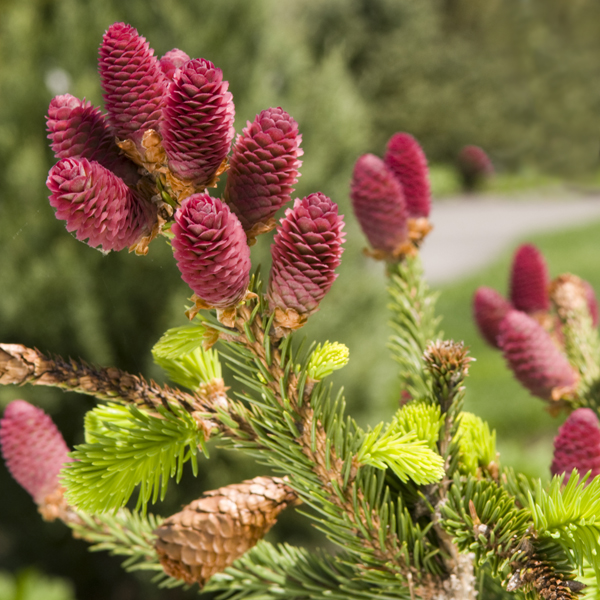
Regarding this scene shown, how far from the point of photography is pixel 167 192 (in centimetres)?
24

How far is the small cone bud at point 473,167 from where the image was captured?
27.8 ft

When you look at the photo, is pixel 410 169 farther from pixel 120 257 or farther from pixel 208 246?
pixel 120 257

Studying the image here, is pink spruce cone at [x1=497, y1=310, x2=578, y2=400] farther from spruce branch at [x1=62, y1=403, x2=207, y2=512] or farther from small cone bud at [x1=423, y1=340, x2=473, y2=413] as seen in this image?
spruce branch at [x1=62, y1=403, x2=207, y2=512]

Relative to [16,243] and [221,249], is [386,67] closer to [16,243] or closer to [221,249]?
[16,243]

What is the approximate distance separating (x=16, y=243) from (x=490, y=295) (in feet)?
4.39

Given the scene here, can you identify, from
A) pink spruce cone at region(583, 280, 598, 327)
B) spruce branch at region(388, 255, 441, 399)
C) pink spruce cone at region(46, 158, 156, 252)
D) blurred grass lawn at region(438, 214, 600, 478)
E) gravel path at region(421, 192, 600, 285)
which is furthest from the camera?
gravel path at region(421, 192, 600, 285)

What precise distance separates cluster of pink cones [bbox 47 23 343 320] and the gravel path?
14.6 ft

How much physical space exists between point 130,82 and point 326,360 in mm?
140

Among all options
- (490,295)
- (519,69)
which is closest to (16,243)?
(490,295)

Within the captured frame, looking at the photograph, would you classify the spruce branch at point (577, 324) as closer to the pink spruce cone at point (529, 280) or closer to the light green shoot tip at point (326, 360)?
the pink spruce cone at point (529, 280)

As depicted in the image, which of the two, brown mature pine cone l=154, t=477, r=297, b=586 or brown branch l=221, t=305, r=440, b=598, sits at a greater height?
brown branch l=221, t=305, r=440, b=598

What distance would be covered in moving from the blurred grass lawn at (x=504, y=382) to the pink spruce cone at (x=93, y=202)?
0.52 m

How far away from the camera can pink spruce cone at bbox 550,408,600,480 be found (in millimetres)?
285

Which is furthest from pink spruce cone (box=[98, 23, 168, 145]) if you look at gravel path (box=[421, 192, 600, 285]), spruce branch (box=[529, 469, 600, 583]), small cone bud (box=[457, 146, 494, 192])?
small cone bud (box=[457, 146, 494, 192])
